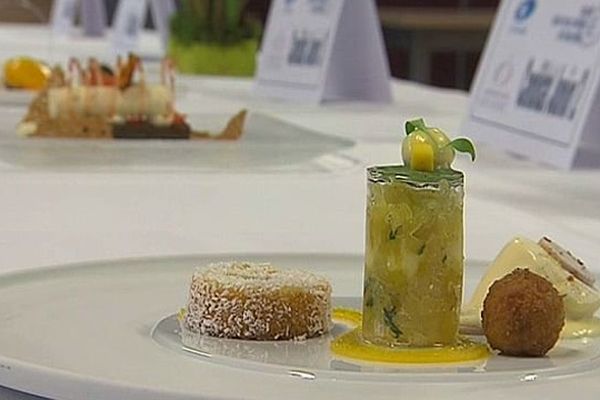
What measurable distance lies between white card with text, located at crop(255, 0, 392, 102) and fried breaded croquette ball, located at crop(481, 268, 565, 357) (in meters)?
1.54

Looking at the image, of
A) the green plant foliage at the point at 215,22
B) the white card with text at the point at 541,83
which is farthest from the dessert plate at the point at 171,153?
the green plant foliage at the point at 215,22

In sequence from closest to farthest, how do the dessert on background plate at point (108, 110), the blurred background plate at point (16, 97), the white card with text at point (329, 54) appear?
the dessert on background plate at point (108, 110) < the blurred background plate at point (16, 97) < the white card with text at point (329, 54)

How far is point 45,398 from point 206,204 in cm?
62

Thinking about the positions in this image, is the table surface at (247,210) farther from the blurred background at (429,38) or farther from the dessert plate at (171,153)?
the blurred background at (429,38)

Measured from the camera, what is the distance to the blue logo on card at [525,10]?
1.55 metres

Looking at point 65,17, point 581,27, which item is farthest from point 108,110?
point 65,17

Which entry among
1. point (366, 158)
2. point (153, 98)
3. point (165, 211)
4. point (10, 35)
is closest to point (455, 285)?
point (165, 211)

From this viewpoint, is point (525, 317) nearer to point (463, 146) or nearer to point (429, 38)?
point (463, 146)

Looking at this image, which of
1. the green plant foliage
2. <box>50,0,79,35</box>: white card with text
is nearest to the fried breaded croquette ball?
the green plant foliage

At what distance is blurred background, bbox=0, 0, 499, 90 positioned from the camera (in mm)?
4902

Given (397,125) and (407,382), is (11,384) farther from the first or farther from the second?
(397,125)

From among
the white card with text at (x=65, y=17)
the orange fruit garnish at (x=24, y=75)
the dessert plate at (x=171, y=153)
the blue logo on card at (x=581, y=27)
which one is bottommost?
the white card with text at (x=65, y=17)

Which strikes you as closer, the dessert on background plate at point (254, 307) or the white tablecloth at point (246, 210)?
the dessert on background plate at point (254, 307)

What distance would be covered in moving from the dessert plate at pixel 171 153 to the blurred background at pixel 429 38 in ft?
11.2
